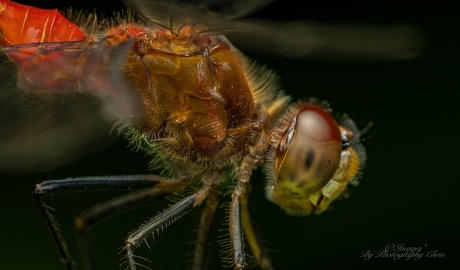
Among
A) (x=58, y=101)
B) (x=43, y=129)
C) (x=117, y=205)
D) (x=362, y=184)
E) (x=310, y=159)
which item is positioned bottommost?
(x=362, y=184)

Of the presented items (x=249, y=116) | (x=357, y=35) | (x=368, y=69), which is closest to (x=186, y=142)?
(x=249, y=116)

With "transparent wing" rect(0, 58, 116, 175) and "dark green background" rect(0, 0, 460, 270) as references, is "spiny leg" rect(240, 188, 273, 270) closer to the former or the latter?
"dark green background" rect(0, 0, 460, 270)

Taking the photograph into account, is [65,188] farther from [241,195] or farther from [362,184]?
[362,184]

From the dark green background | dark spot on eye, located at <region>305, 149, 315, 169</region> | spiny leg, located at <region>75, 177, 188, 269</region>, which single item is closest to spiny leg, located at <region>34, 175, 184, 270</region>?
spiny leg, located at <region>75, 177, 188, 269</region>

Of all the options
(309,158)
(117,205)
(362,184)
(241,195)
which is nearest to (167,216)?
(241,195)

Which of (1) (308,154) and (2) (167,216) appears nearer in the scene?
(1) (308,154)

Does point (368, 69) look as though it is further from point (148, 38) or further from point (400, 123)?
point (148, 38)
